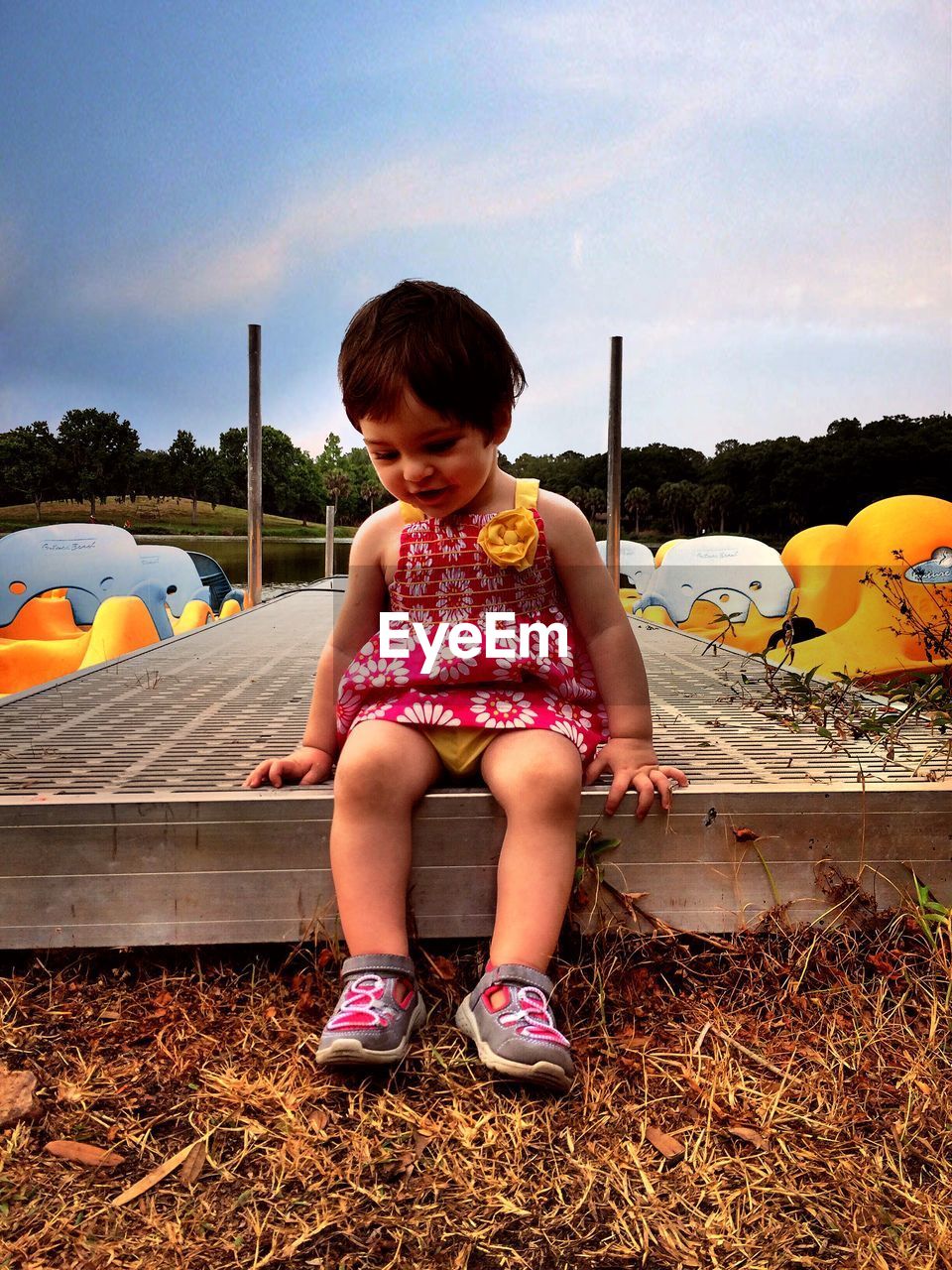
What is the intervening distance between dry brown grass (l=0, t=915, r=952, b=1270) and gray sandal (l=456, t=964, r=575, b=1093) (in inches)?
2.0

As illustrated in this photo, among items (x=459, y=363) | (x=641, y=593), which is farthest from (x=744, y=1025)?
(x=641, y=593)

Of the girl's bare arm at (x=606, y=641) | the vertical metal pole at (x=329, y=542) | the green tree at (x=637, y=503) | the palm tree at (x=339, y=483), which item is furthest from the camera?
the palm tree at (x=339, y=483)

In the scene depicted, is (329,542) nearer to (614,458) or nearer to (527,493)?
(614,458)

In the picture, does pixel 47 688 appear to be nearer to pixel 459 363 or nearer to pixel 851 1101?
pixel 459 363

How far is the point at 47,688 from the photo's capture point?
2.28 m

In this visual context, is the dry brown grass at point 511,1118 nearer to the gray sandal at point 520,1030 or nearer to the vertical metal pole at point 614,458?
the gray sandal at point 520,1030

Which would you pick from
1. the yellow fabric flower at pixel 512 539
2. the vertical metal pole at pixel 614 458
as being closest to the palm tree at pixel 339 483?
the vertical metal pole at pixel 614 458

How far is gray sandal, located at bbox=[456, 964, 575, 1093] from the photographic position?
1.04 m

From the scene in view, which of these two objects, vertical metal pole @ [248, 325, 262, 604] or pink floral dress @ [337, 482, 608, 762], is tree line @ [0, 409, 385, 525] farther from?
pink floral dress @ [337, 482, 608, 762]

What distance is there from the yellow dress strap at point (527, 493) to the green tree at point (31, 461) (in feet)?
21.3

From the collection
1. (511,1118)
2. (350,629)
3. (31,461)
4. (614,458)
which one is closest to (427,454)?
(350,629)

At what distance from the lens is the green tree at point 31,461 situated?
7.89m

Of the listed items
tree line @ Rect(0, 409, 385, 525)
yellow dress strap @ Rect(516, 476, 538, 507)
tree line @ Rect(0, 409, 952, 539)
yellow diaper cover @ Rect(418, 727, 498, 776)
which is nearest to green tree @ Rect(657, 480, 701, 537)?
tree line @ Rect(0, 409, 952, 539)

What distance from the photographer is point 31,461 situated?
8.55 meters
